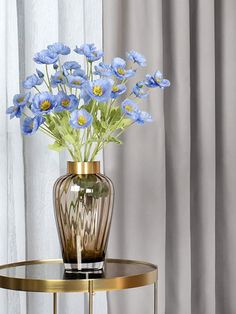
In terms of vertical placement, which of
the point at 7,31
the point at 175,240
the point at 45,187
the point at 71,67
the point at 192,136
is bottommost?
the point at 175,240

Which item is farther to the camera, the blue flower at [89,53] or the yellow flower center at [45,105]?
the blue flower at [89,53]

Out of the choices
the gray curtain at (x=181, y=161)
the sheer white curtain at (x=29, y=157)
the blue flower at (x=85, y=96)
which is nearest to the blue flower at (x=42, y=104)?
the blue flower at (x=85, y=96)

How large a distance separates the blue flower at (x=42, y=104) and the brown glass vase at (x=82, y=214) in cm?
17

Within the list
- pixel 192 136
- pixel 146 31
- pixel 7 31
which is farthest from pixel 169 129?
pixel 7 31

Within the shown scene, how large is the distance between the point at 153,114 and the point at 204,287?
61cm

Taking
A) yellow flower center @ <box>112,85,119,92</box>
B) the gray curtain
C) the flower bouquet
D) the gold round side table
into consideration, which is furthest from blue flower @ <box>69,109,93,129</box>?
the gray curtain

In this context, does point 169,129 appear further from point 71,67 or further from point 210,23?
Answer: point 71,67

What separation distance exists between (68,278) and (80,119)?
0.38 metres

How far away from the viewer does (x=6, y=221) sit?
200 cm

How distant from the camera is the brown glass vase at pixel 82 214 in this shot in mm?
1721

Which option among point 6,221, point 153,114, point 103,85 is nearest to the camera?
point 103,85

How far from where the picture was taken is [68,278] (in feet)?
5.45

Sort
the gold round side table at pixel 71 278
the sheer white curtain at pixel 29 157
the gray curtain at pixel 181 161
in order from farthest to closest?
the gray curtain at pixel 181 161, the sheer white curtain at pixel 29 157, the gold round side table at pixel 71 278

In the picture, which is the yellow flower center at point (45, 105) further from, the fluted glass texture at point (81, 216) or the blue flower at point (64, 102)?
the fluted glass texture at point (81, 216)
